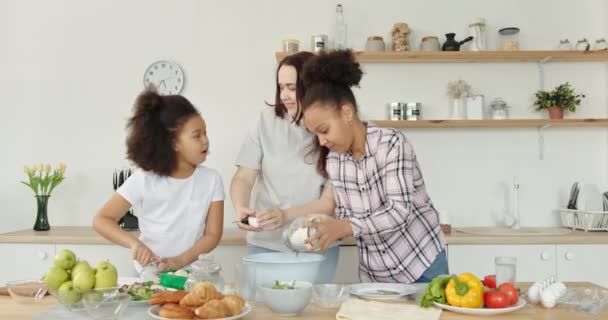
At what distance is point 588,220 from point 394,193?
175cm

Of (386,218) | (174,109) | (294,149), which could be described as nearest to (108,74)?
(174,109)

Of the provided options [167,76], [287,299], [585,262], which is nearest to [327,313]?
[287,299]

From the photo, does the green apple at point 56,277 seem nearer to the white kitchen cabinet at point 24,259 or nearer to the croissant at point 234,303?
the croissant at point 234,303

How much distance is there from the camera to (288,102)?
6.18ft

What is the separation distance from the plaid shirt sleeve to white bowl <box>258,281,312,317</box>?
1.29ft

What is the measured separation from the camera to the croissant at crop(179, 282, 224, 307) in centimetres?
118

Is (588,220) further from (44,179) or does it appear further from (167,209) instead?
(44,179)

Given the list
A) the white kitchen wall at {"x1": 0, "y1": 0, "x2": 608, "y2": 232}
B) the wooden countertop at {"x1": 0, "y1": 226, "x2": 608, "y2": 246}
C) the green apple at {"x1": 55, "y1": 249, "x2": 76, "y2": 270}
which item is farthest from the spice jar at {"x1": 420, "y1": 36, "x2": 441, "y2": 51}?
the green apple at {"x1": 55, "y1": 249, "x2": 76, "y2": 270}

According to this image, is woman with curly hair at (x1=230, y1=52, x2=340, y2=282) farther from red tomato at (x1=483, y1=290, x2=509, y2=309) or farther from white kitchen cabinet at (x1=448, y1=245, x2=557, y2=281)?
white kitchen cabinet at (x1=448, y1=245, x2=557, y2=281)

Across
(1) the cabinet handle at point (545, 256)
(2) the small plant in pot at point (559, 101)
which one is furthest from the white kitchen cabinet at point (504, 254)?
(2) the small plant in pot at point (559, 101)

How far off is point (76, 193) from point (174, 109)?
158cm

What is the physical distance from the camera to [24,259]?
9.19 feet

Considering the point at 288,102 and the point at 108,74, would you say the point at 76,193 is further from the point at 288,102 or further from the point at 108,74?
the point at 288,102

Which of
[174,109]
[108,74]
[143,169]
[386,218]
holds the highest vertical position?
[108,74]
